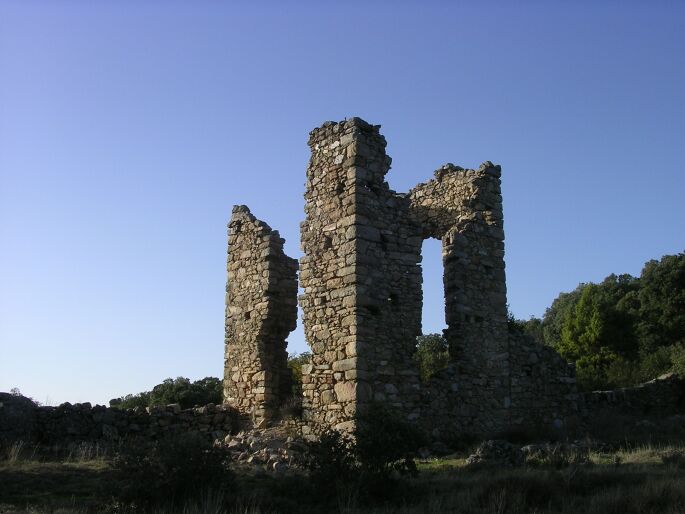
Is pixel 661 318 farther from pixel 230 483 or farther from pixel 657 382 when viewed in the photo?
pixel 230 483

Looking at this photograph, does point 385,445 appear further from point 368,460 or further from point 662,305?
point 662,305

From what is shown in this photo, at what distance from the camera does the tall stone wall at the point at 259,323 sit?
16.1m

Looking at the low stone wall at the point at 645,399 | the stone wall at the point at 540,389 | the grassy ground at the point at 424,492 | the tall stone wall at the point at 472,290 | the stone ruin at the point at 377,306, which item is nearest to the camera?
the grassy ground at the point at 424,492

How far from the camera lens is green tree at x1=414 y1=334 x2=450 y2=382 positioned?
21044mm

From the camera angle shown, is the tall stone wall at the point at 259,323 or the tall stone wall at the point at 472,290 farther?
the tall stone wall at the point at 259,323

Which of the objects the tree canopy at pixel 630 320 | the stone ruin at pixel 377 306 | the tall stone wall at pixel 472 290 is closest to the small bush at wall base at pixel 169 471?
the stone ruin at pixel 377 306

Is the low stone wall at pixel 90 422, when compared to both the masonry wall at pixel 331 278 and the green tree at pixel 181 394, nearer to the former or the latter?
the masonry wall at pixel 331 278

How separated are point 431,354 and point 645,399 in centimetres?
795

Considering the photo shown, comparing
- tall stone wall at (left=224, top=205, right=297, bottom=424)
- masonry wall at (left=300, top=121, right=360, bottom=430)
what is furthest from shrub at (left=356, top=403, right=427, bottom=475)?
tall stone wall at (left=224, top=205, right=297, bottom=424)

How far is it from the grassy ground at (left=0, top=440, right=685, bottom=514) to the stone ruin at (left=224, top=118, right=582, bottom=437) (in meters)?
3.06

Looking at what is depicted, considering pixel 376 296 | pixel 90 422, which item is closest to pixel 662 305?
pixel 376 296

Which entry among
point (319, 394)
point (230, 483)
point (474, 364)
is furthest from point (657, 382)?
point (230, 483)

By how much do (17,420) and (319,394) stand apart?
5.41 metres

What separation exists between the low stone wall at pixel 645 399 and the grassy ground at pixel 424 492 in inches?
270
